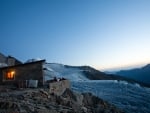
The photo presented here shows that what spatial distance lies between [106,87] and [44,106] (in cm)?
4545

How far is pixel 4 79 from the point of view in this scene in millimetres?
36438

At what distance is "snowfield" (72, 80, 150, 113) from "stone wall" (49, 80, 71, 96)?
50.0 ft

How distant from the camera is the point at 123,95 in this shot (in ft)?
182

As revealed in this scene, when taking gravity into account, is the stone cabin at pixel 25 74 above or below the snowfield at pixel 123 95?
above

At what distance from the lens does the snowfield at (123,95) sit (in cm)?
4622

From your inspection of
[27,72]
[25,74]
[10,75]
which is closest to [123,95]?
[27,72]

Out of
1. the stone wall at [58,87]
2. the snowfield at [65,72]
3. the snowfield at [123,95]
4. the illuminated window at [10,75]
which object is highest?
the snowfield at [65,72]

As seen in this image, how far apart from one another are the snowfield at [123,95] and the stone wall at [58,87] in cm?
1524

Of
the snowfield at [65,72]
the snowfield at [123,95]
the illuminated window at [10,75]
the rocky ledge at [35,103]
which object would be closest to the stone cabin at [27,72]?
the illuminated window at [10,75]

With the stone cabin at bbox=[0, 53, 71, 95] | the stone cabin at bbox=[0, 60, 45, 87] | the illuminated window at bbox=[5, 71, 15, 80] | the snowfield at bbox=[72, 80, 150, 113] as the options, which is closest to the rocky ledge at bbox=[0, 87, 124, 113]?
the stone cabin at bbox=[0, 53, 71, 95]

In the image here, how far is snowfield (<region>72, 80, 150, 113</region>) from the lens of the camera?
152ft

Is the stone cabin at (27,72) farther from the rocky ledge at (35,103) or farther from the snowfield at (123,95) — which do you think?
the snowfield at (123,95)

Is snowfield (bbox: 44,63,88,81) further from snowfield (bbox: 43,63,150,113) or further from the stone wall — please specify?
the stone wall

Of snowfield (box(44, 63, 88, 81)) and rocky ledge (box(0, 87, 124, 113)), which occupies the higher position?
snowfield (box(44, 63, 88, 81))
